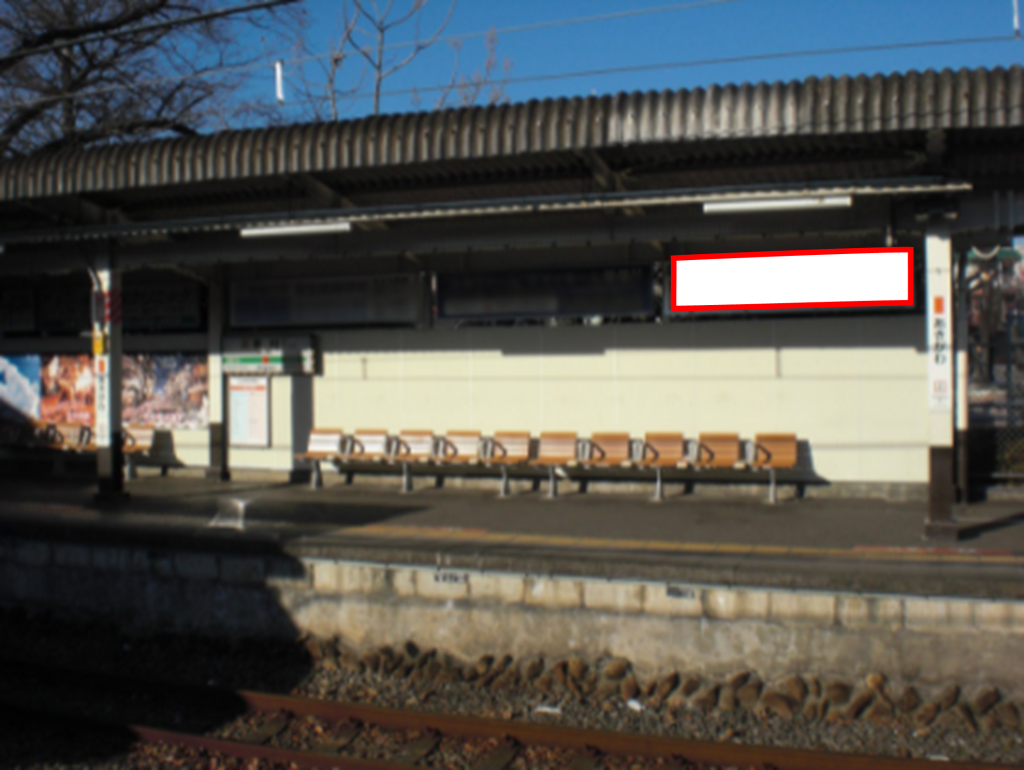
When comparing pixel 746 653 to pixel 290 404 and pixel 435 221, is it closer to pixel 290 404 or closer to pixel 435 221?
pixel 435 221

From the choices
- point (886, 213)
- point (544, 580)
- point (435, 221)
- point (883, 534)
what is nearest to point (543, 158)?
point (435, 221)

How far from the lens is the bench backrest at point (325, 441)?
11477mm

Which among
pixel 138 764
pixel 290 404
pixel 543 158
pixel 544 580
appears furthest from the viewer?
pixel 290 404

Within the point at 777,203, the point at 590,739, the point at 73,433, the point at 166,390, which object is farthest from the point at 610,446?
the point at 73,433

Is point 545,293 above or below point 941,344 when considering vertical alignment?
above

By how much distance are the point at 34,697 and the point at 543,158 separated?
6282mm

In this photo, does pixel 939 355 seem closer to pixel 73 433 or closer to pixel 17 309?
pixel 73 433

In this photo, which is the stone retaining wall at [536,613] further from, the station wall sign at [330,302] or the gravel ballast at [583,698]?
the station wall sign at [330,302]

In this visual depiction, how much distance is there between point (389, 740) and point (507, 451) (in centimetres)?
528

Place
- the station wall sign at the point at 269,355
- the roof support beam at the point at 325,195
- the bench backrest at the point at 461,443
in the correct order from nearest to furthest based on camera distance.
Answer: the roof support beam at the point at 325,195, the bench backrest at the point at 461,443, the station wall sign at the point at 269,355

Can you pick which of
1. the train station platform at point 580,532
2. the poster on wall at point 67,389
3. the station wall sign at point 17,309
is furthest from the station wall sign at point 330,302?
the station wall sign at point 17,309

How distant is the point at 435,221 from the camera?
10172 mm

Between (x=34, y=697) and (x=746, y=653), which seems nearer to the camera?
(x=746, y=653)

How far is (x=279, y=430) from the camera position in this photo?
39.9 ft
